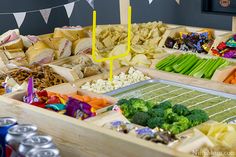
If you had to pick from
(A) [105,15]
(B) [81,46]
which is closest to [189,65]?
(B) [81,46]

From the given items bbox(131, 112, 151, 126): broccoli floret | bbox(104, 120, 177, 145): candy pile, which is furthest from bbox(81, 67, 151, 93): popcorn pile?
bbox(104, 120, 177, 145): candy pile

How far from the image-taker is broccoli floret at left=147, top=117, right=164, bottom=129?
7.37 feet

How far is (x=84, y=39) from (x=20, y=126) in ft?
7.84

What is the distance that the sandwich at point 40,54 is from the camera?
12.0 feet

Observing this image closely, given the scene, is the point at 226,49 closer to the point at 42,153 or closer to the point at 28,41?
the point at 28,41

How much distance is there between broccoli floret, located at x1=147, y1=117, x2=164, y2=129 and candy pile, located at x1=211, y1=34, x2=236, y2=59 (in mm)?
1619

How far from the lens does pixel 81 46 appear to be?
395 centimetres

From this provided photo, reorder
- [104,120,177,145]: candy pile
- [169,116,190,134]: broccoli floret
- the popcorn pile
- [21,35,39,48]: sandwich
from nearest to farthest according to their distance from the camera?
[104,120,177,145]: candy pile → [169,116,190,134]: broccoli floret → the popcorn pile → [21,35,39,48]: sandwich

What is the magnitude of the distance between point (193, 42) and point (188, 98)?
3.66 ft

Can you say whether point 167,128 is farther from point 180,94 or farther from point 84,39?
point 84,39

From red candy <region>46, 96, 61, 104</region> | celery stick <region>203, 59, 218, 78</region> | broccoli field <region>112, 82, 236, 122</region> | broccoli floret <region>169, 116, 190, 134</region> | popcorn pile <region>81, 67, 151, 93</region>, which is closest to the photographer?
broccoli floret <region>169, 116, 190, 134</region>

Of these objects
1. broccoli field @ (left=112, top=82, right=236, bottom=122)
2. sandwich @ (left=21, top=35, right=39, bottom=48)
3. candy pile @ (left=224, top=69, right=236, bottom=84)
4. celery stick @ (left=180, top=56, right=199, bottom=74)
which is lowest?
broccoli field @ (left=112, top=82, right=236, bottom=122)

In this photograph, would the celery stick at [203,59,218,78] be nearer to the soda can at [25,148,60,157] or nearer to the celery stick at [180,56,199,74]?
the celery stick at [180,56,199,74]

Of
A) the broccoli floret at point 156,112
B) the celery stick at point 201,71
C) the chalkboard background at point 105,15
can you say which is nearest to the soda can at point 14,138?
the broccoli floret at point 156,112
